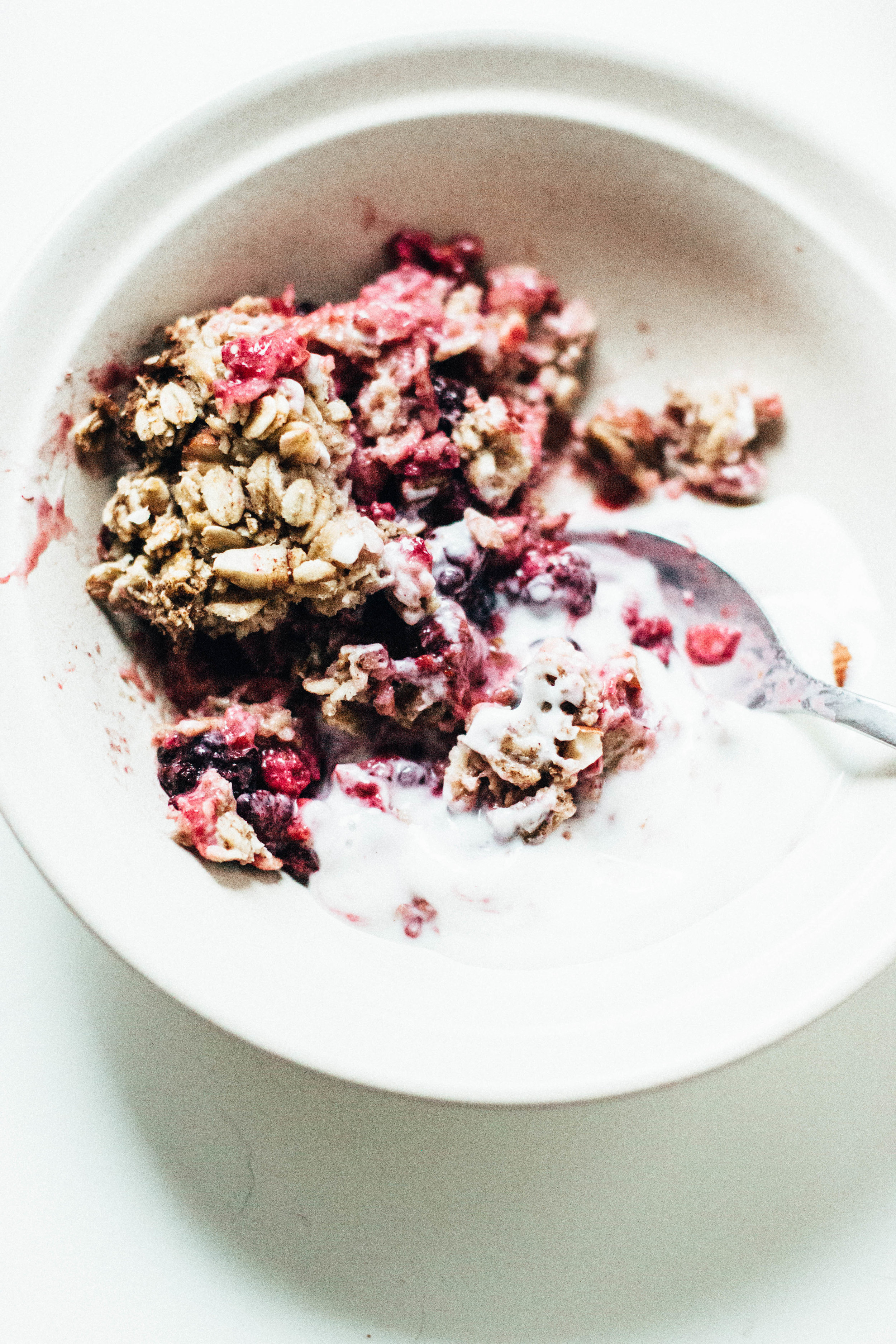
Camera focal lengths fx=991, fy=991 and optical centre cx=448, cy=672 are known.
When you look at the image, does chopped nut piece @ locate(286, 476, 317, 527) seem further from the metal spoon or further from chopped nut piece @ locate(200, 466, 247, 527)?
the metal spoon

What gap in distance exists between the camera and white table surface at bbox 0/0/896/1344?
47.9 inches

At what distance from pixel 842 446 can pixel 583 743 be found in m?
0.52

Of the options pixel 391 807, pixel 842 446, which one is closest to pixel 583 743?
pixel 391 807

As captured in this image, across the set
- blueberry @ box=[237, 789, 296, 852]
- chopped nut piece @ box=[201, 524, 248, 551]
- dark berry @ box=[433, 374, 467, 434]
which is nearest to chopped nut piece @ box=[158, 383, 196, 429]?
chopped nut piece @ box=[201, 524, 248, 551]

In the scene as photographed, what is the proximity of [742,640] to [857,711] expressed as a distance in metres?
0.19

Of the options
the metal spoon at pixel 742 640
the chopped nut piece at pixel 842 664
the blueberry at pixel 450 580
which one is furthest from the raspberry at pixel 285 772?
the chopped nut piece at pixel 842 664

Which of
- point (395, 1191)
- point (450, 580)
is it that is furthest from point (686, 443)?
point (395, 1191)

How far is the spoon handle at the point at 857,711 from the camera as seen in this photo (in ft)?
3.48

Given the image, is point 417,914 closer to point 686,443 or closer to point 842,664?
point 842,664

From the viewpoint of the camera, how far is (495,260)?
132cm

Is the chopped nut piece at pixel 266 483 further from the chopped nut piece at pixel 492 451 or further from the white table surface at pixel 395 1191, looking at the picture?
the white table surface at pixel 395 1191

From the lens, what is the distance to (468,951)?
1101 mm

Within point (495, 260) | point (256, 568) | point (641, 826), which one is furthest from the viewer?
point (495, 260)

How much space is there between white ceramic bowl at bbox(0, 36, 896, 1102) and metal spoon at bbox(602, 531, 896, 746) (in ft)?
0.32
